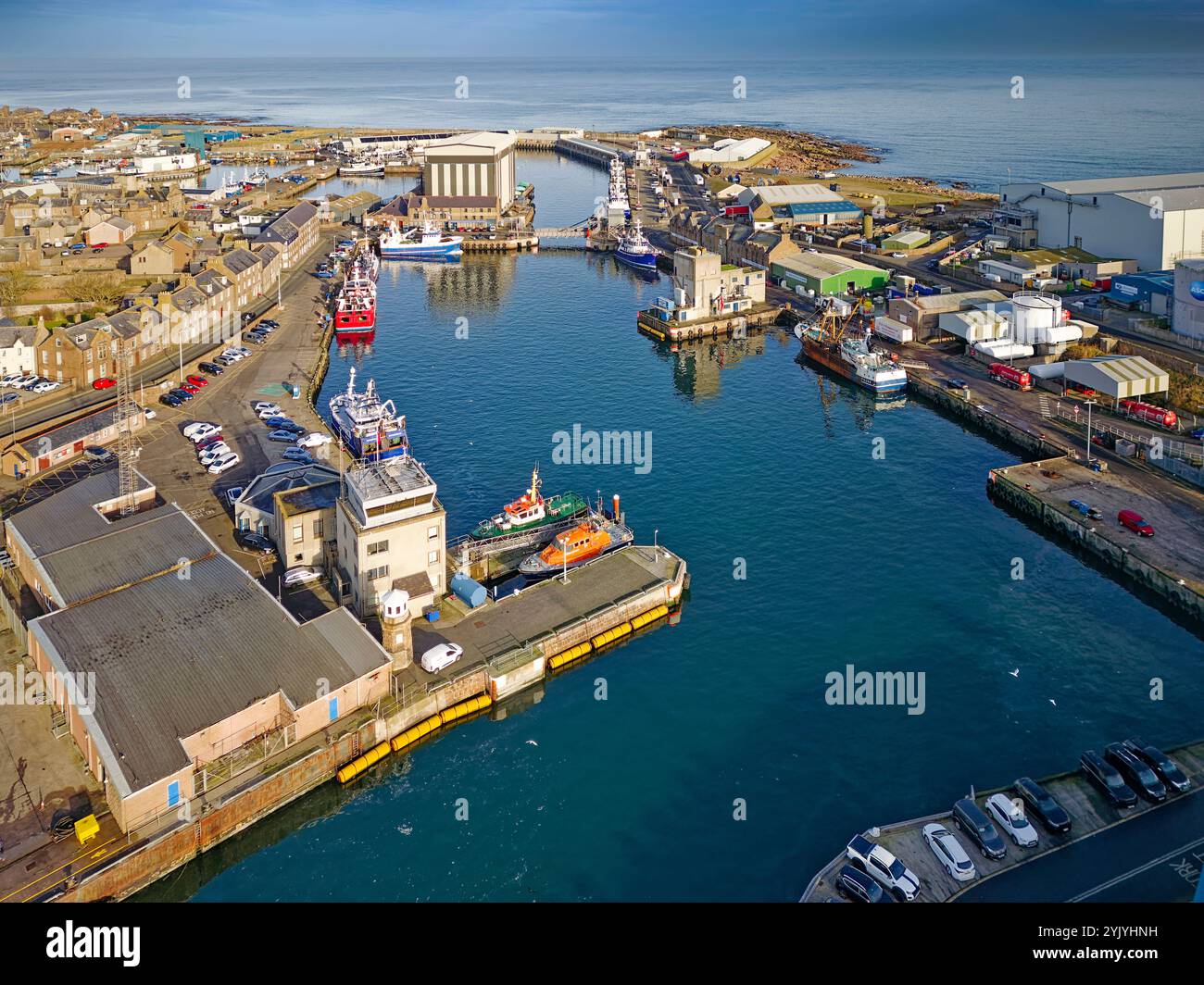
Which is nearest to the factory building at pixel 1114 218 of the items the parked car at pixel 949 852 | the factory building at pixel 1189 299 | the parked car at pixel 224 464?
the factory building at pixel 1189 299

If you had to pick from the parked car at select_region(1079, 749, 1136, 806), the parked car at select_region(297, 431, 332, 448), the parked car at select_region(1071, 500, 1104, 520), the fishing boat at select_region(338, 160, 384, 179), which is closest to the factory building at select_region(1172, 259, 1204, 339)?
the parked car at select_region(1071, 500, 1104, 520)

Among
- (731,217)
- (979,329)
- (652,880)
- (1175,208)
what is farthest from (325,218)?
(652,880)

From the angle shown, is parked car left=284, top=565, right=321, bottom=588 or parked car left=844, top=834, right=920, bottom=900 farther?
parked car left=284, top=565, right=321, bottom=588

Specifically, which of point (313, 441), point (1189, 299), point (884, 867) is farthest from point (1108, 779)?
point (1189, 299)

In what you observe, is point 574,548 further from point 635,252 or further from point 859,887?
point 635,252

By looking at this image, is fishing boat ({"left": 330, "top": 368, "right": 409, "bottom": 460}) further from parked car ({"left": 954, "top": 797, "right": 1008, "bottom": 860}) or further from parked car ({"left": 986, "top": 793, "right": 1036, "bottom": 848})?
parked car ({"left": 986, "top": 793, "right": 1036, "bottom": 848})

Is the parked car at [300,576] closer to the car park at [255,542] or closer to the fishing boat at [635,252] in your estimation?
the car park at [255,542]
